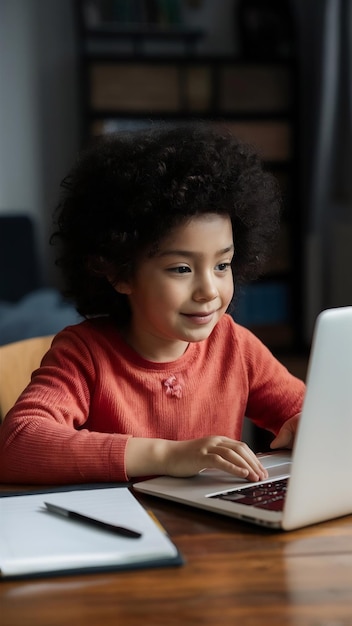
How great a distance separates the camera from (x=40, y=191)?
204 inches

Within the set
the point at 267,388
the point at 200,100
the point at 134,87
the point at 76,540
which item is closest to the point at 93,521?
the point at 76,540

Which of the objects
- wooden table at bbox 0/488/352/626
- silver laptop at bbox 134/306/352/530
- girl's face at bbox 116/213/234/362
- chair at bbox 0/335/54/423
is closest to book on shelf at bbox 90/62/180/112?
chair at bbox 0/335/54/423

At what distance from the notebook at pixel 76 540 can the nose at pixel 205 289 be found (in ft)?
1.12

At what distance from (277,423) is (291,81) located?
13.3 feet

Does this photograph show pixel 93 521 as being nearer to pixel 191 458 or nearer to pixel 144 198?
pixel 191 458

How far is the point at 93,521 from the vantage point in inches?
35.5

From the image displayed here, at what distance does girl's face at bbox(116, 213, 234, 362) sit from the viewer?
1.27 metres

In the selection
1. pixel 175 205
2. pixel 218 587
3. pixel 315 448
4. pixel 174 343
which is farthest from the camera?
pixel 174 343

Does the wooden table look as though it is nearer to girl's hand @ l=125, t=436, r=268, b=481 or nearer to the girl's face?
girl's hand @ l=125, t=436, r=268, b=481

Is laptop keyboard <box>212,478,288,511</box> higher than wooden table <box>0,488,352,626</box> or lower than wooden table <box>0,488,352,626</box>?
lower

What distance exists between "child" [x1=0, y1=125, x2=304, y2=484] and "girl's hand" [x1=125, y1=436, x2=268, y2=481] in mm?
34

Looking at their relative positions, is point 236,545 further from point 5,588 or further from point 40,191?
point 40,191

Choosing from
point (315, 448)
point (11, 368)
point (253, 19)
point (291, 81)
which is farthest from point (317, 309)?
point (315, 448)

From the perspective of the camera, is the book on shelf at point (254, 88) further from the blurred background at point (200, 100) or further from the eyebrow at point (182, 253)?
the eyebrow at point (182, 253)
